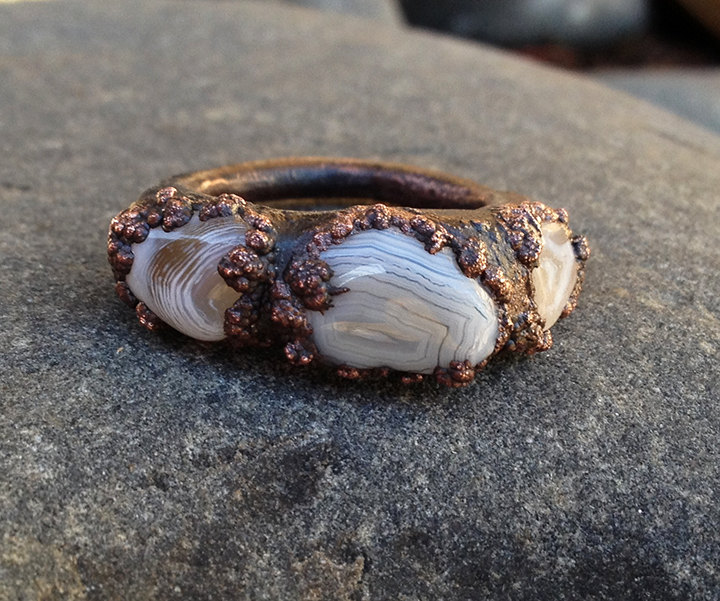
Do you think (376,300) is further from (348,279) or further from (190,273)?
(190,273)

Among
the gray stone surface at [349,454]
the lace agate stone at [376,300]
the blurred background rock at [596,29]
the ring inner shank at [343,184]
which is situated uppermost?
the lace agate stone at [376,300]


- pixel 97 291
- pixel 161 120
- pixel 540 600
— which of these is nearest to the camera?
pixel 540 600

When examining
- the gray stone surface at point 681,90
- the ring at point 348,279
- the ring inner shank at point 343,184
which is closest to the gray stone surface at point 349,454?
the ring at point 348,279

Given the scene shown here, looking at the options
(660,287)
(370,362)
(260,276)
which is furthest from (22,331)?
(660,287)

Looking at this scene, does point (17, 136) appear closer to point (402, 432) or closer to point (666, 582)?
point (402, 432)

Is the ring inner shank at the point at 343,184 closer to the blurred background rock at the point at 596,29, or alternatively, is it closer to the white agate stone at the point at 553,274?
the white agate stone at the point at 553,274

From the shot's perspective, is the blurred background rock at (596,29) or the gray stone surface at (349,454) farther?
the blurred background rock at (596,29)

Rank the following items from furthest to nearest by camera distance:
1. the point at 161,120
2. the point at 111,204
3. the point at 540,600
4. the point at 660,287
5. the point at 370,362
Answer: the point at 161,120
the point at 111,204
the point at 660,287
the point at 370,362
the point at 540,600

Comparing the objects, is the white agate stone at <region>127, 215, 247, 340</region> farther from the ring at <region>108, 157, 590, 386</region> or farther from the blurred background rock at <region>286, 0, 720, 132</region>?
the blurred background rock at <region>286, 0, 720, 132</region>
